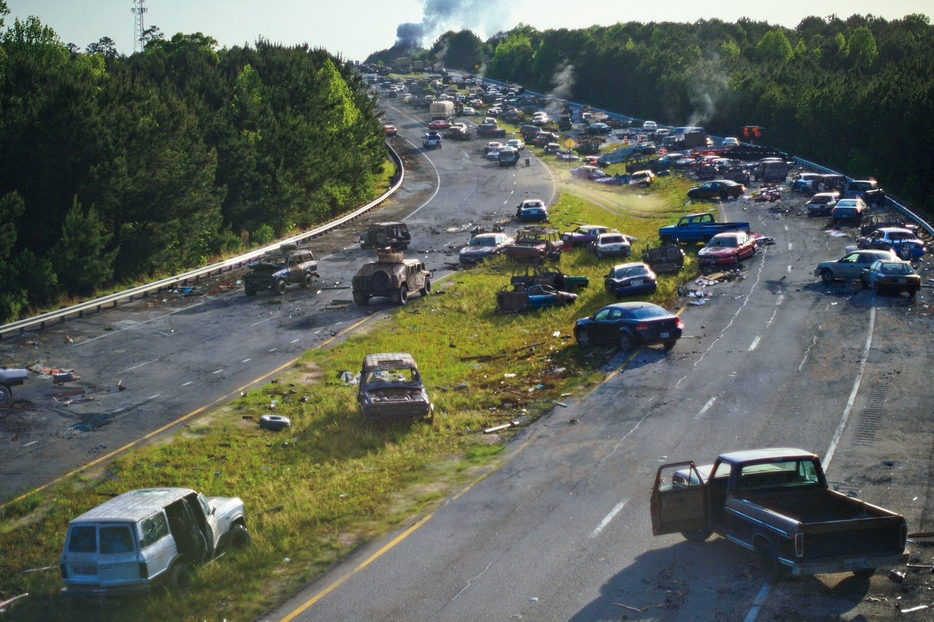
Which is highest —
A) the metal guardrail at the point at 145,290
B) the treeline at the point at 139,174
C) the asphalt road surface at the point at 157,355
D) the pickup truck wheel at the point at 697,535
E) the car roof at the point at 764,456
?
the treeline at the point at 139,174

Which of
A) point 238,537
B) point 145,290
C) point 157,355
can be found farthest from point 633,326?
point 145,290

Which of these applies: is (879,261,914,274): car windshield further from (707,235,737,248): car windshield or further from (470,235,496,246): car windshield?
(470,235,496,246): car windshield

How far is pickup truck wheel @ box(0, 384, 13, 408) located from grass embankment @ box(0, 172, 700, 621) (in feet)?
18.3

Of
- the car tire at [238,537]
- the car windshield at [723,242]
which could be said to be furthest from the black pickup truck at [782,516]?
the car windshield at [723,242]

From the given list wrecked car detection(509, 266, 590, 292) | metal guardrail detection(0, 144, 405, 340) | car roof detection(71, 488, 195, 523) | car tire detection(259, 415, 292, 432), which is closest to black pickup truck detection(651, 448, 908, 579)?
car roof detection(71, 488, 195, 523)

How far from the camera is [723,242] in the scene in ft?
141

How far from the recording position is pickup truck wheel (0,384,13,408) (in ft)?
84.4

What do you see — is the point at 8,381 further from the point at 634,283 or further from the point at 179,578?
the point at 634,283

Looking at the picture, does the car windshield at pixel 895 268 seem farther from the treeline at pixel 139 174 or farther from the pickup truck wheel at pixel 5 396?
the treeline at pixel 139 174

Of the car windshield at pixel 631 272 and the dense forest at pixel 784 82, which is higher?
the dense forest at pixel 784 82

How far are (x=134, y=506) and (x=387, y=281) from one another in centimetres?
2424

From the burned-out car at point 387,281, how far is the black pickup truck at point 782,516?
24547mm

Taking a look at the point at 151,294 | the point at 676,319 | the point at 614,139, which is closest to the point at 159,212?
the point at 151,294

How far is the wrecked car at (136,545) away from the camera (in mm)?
14234
